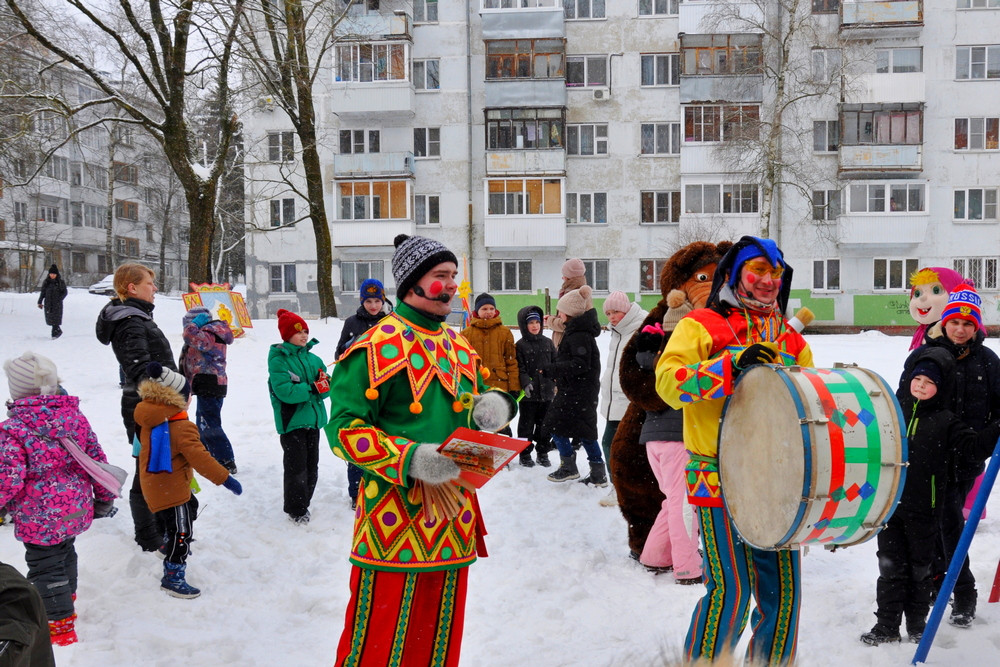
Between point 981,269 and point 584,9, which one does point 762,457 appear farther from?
point 981,269

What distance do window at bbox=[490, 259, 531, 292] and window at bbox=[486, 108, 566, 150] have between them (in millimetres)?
4444

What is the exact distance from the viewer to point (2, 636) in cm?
175

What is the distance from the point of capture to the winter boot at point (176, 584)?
5.21m

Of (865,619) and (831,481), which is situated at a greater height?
(831,481)

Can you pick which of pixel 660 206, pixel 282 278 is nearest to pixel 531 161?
pixel 660 206

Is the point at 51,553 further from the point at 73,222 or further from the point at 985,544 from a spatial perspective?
the point at 73,222

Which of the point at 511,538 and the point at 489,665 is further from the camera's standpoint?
the point at 511,538

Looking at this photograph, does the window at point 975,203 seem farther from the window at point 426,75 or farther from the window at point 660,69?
the window at point 426,75

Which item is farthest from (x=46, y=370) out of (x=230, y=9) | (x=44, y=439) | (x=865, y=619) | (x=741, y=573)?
(x=230, y=9)

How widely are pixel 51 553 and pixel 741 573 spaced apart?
354 cm

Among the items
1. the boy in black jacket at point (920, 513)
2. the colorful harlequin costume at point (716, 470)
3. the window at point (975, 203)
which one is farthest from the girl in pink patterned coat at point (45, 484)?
the window at point (975, 203)

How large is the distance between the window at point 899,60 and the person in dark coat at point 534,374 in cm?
2754

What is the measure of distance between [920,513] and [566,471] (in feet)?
14.5

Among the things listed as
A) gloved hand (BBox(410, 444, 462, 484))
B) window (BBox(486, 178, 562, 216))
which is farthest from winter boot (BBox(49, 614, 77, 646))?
window (BBox(486, 178, 562, 216))
